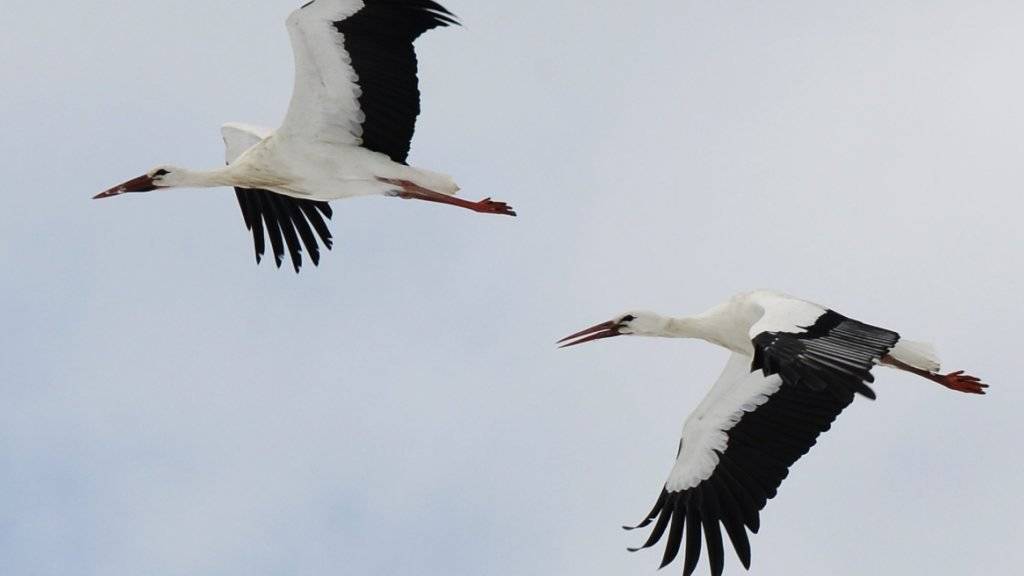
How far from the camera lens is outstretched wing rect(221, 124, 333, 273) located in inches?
583

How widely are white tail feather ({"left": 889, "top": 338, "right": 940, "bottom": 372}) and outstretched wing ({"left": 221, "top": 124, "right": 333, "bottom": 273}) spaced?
13.1 ft

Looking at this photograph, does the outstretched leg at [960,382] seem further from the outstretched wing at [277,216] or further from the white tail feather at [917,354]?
the outstretched wing at [277,216]

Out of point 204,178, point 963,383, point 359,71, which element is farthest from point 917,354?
point 204,178

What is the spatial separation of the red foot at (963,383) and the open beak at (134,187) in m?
4.93

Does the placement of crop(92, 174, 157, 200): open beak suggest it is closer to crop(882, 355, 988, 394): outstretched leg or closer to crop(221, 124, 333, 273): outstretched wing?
crop(221, 124, 333, 273): outstretched wing

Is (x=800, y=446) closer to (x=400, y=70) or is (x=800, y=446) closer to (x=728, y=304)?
(x=728, y=304)

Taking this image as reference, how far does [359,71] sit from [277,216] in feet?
7.43

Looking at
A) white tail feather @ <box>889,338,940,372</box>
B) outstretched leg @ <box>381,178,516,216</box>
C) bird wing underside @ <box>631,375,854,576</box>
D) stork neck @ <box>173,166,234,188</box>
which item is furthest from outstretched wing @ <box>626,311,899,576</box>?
stork neck @ <box>173,166,234,188</box>

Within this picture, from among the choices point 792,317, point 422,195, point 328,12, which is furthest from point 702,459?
point 328,12

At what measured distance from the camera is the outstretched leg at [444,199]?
13.3 metres

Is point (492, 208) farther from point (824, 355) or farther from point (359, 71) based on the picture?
point (824, 355)

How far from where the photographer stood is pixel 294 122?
43.2 ft

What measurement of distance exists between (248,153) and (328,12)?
1300 mm

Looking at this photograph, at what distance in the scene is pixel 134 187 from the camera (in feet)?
46.2
